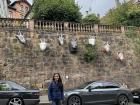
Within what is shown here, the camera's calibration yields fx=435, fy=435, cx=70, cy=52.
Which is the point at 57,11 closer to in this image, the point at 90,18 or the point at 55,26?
the point at 90,18

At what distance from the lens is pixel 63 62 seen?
3017 cm

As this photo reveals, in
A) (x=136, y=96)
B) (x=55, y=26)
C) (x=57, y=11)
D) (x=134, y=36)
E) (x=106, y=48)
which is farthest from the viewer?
(x=57, y=11)

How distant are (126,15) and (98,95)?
1694cm

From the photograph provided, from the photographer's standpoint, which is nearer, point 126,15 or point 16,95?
point 16,95

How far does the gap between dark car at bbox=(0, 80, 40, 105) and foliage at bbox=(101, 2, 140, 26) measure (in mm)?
16749

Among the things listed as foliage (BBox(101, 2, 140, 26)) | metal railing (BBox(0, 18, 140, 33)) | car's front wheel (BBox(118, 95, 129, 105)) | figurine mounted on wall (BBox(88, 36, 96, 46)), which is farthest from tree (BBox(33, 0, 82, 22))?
car's front wheel (BBox(118, 95, 129, 105))

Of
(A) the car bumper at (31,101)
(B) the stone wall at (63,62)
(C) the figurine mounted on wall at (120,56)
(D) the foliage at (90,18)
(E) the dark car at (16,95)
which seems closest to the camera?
(E) the dark car at (16,95)

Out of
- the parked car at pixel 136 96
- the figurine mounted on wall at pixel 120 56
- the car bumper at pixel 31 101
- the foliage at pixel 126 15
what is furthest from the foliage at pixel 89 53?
the car bumper at pixel 31 101

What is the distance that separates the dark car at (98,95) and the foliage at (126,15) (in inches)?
509

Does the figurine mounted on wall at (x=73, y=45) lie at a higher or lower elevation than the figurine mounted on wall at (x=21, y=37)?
lower

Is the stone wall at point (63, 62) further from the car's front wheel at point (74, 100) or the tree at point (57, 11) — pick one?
the car's front wheel at point (74, 100)

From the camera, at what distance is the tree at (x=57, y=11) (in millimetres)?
35594

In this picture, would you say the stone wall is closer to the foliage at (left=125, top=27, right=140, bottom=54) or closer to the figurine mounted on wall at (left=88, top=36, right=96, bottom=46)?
the figurine mounted on wall at (left=88, top=36, right=96, bottom=46)

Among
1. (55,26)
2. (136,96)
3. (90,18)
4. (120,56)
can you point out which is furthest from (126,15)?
(136,96)
